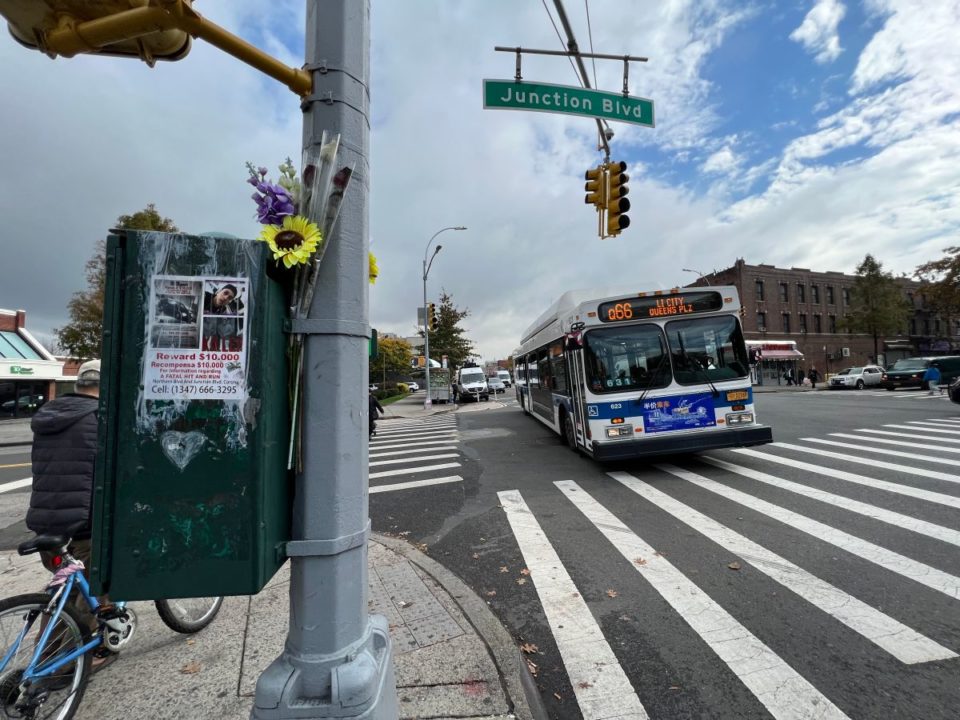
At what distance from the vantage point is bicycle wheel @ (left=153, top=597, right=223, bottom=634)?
10.4ft

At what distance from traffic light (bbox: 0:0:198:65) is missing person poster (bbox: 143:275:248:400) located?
33.9 inches

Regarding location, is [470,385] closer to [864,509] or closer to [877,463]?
[877,463]

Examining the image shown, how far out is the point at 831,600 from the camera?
3654 millimetres

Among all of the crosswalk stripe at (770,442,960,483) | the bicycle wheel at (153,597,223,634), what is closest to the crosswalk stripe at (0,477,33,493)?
the bicycle wheel at (153,597,223,634)

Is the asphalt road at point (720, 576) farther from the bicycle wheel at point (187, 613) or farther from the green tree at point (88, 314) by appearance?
the green tree at point (88, 314)

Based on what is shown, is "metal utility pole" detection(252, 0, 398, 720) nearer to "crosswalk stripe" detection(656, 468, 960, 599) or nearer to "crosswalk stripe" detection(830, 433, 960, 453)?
"crosswalk stripe" detection(656, 468, 960, 599)

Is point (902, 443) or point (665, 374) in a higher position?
point (665, 374)

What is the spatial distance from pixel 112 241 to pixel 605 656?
3.45 metres

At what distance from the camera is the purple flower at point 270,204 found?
175cm

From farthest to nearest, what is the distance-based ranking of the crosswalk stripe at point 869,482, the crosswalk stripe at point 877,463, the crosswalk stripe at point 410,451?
the crosswalk stripe at point 410,451 → the crosswalk stripe at point 877,463 → the crosswalk stripe at point 869,482

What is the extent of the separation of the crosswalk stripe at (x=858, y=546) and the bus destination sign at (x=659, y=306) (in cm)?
284

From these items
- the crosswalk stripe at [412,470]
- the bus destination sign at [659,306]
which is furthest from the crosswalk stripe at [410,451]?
the bus destination sign at [659,306]

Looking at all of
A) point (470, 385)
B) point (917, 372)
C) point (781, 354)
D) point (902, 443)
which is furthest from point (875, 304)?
point (902, 443)

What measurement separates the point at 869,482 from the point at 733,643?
549 cm
